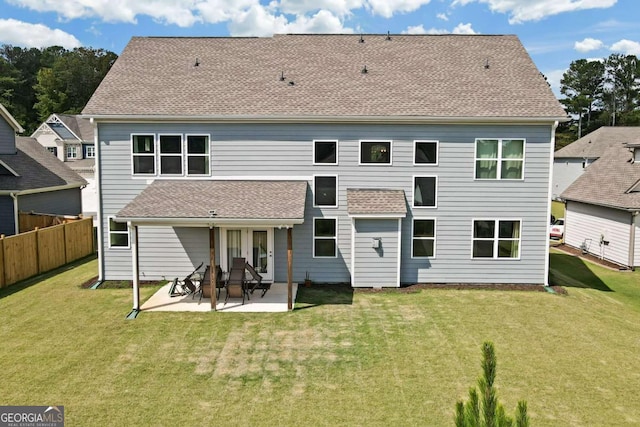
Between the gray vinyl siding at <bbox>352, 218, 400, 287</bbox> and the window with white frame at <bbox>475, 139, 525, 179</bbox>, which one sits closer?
the gray vinyl siding at <bbox>352, 218, 400, 287</bbox>

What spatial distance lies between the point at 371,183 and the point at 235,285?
5.22 meters

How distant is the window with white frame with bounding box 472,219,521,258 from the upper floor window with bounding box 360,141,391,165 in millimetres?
3478

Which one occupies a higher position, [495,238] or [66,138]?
[66,138]

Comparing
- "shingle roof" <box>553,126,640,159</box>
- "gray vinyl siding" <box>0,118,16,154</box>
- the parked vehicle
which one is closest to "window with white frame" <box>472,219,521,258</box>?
the parked vehicle

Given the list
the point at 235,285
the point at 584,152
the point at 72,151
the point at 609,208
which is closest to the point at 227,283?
the point at 235,285

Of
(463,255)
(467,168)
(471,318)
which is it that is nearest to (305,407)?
(471,318)

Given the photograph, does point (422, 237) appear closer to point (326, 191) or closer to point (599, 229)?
point (326, 191)

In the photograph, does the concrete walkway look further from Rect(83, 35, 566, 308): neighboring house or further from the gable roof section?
the gable roof section

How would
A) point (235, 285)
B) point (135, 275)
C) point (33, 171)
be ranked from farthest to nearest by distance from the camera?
1. point (33, 171)
2. point (235, 285)
3. point (135, 275)

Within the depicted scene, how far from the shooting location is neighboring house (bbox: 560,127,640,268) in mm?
17078

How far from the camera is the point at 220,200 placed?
12695mm

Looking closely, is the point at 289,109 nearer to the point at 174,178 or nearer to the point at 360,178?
the point at 360,178

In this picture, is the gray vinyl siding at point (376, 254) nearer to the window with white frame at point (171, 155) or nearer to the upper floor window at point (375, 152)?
the upper floor window at point (375, 152)

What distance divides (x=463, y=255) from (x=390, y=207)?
116 inches
